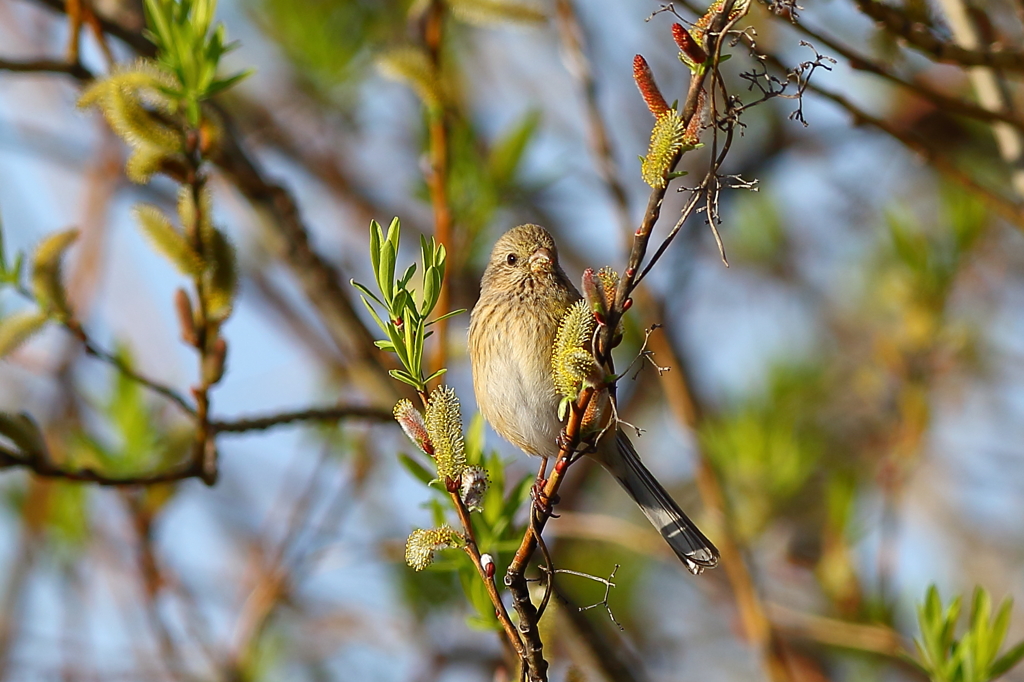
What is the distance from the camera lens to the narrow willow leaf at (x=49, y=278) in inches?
95.8

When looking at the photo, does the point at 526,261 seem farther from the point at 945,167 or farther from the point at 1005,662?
the point at 1005,662

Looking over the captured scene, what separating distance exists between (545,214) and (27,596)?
3.38 metres

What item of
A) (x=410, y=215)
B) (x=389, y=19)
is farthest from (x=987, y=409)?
(x=389, y=19)

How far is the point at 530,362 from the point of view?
3014mm

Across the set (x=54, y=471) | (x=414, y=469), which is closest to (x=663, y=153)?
(x=414, y=469)

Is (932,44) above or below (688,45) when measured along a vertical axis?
above

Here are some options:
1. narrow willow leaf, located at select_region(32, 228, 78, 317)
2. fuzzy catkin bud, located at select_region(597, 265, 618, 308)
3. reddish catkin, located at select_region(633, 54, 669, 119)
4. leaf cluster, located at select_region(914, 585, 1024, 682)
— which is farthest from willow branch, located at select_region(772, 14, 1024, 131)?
narrow willow leaf, located at select_region(32, 228, 78, 317)

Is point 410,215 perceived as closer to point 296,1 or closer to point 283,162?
point 283,162

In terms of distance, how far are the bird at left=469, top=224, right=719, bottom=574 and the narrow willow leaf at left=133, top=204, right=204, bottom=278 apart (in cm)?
106

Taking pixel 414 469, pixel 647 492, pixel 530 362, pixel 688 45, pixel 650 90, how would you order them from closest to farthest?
1. pixel 688 45
2. pixel 650 90
3. pixel 414 469
4. pixel 530 362
5. pixel 647 492

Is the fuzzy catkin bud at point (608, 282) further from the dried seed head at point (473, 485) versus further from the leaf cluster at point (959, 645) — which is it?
the leaf cluster at point (959, 645)

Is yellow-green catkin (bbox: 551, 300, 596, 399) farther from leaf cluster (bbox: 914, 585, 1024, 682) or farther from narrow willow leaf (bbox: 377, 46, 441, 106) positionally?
narrow willow leaf (bbox: 377, 46, 441, 106)

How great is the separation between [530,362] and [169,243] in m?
1.12

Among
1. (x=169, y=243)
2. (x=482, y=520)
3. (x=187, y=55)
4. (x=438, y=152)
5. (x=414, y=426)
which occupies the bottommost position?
(x=414, y=426)
